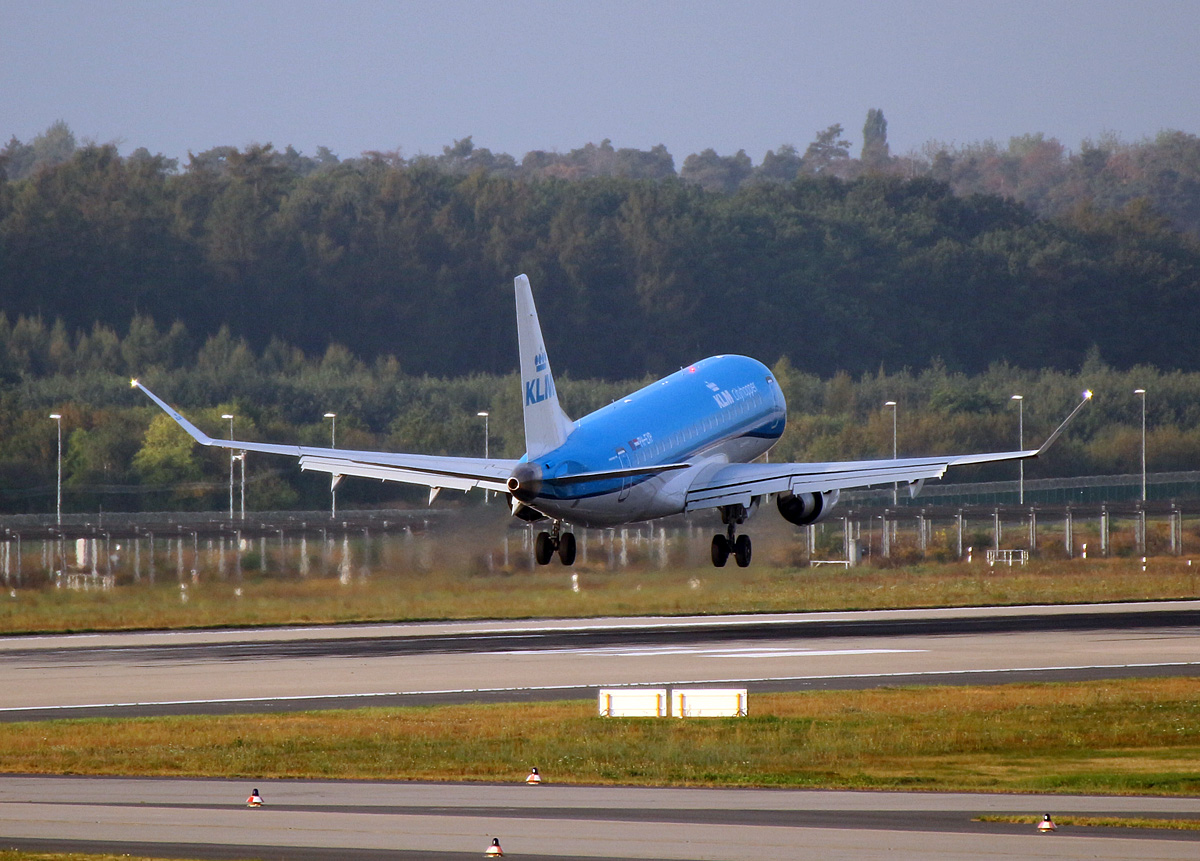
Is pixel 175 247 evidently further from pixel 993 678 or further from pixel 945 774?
pixel 945 774

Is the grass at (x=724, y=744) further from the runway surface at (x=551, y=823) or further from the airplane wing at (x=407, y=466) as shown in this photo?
the airplane wing at (x=407, y=466)

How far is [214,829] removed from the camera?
2717 cm

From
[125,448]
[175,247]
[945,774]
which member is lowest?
[945,774]

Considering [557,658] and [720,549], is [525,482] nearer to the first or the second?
[557,658]

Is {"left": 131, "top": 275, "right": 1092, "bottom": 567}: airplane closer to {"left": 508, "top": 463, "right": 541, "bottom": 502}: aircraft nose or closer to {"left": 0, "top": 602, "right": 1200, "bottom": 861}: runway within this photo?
{"left": 508, "top": 463, "right": 541, "bottom": 502}: aircraft nose

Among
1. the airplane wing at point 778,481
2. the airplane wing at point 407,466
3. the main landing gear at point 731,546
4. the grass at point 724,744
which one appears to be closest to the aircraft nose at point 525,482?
the airplane wing at point 407,466

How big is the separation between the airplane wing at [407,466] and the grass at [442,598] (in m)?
14.7

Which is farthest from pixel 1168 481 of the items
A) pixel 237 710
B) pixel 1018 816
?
pixel 1018 816

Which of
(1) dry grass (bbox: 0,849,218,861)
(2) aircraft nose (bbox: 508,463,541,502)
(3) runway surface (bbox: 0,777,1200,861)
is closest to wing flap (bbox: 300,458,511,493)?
(2) aircraft nose (bbox: 508,463,541,502)

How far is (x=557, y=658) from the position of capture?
5628cm

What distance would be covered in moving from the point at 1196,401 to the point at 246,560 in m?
113

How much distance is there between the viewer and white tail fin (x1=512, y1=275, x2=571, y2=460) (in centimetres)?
4856

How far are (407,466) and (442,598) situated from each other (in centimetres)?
2410

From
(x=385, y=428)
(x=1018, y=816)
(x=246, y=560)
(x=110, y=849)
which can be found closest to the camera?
(x=110, y=849)
